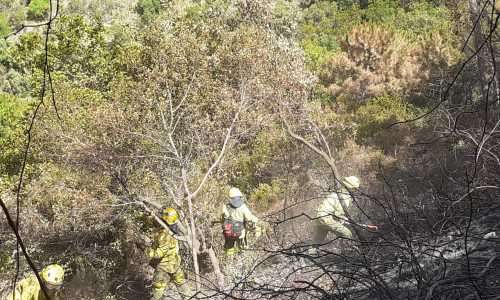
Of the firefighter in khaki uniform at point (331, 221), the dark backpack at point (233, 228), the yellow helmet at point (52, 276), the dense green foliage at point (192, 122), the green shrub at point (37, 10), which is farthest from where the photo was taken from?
the green shrub at point (37, 10)

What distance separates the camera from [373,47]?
1509 centimetres

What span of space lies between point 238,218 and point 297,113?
218 inches

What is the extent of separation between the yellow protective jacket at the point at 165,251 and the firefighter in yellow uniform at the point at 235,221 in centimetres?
101

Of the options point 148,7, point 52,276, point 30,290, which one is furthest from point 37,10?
point 30,290

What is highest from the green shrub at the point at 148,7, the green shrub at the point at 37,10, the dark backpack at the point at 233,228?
the green shrub at the point at 37,10

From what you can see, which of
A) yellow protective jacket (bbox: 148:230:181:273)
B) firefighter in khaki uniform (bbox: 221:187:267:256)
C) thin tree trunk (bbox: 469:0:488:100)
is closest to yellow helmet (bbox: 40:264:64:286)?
yellow protective jacket (bbox: 148:230:181:273)

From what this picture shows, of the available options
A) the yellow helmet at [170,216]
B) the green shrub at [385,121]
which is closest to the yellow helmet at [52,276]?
the yellow helmet at [170,216]

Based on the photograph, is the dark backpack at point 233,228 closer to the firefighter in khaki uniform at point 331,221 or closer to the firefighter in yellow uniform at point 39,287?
the firefighter in khaki uniform at point 331,221

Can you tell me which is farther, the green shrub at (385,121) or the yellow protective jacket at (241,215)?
the green shrub at (385,121)

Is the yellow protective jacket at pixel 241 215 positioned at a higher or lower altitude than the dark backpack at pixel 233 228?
higher

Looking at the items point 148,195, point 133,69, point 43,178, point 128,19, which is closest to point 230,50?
point 133,69

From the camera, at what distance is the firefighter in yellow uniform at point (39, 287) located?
207 inches

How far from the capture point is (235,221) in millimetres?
8594

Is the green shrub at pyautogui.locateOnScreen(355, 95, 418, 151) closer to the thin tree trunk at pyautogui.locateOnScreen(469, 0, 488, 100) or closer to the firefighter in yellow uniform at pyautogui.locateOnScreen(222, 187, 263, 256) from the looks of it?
the thin tree trunk at pyautogui.locateOnScreen(469, 0, 488, 100)
